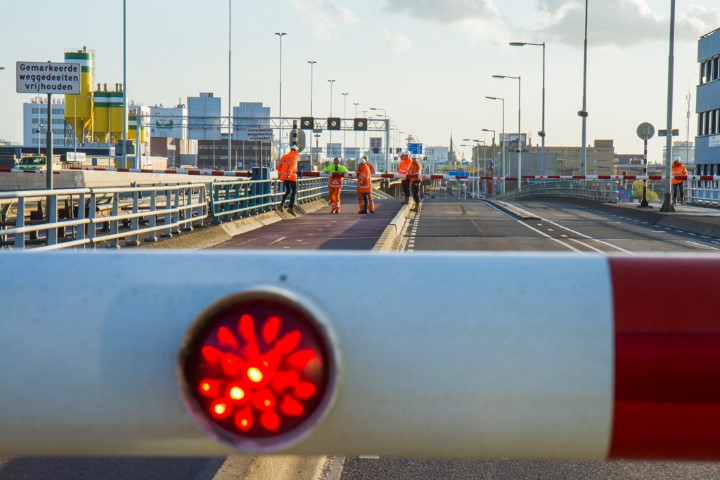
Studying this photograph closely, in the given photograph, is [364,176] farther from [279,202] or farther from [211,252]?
[211,252]

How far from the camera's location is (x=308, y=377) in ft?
7.24

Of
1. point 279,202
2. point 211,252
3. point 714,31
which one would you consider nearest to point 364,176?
point 279,202

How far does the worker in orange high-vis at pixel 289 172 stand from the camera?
1309 inches

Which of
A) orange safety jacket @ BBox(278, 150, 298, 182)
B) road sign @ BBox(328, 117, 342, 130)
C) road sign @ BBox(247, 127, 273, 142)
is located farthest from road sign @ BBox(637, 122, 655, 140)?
road sign @ BBox(328, 117, 342, 130)

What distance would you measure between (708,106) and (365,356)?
235ft

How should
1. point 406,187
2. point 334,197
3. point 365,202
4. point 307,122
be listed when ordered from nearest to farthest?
point 365,202
point 334,197
point 406,187
point 307,122

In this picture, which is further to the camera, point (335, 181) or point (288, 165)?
point (335, 181)

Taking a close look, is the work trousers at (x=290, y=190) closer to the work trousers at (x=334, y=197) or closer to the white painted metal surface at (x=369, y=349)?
the work trousers at (x=334, y=197)

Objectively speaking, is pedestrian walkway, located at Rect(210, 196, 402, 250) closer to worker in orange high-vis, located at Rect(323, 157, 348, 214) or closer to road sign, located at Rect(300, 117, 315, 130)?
worker in orange high-vis, located at Rect(323, 157, 348, 214)

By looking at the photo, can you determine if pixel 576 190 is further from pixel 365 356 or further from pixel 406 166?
pixel 365 356

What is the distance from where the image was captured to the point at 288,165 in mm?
33406

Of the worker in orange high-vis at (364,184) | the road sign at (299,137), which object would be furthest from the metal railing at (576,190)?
the road sign at (299,137)

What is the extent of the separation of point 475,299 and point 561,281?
0.19 m

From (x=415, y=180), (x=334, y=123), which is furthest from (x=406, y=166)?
(x=334, y=123)
